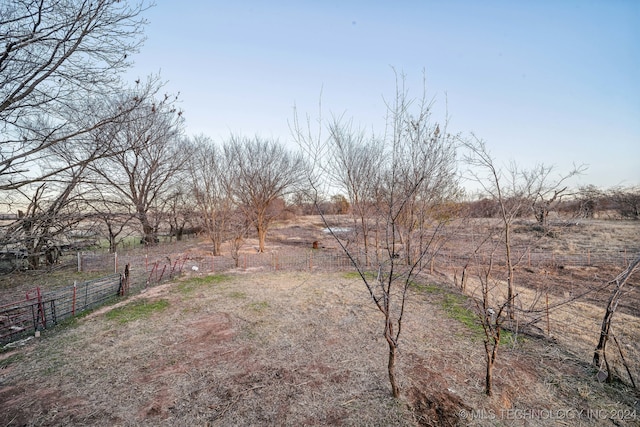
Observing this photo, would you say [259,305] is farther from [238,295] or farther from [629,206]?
[629,206]

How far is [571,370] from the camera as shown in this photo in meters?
4.39

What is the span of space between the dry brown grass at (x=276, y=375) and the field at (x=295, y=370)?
0.07 feet

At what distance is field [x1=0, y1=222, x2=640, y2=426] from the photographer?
11.4 ft

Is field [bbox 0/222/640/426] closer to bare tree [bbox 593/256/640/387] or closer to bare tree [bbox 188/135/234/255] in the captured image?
bare tree [bbox 593/256/640/387]

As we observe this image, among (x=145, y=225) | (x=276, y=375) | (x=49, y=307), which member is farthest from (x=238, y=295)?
(x=49, y=307)

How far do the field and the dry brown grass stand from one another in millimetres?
20

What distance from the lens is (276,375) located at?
14.2 feet

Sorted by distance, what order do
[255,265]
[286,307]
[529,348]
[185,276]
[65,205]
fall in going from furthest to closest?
[255,265]
[185,276]
[286,307]
[529,348]
[65,205]

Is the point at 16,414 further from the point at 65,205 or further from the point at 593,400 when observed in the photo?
the point at 593,400

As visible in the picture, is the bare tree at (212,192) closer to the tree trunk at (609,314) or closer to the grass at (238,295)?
the grass at (238,295)

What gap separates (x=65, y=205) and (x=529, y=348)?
26.5 feet

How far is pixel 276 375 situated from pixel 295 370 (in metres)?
0.32

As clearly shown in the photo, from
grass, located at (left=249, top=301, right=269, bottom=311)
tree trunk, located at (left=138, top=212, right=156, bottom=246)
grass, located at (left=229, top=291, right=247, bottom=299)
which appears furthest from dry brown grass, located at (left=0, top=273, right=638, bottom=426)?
tree trunk, located at (left=138, top=212, right=156, bottom=246)

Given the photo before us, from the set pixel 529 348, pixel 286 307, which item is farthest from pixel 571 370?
pixel 286 307
